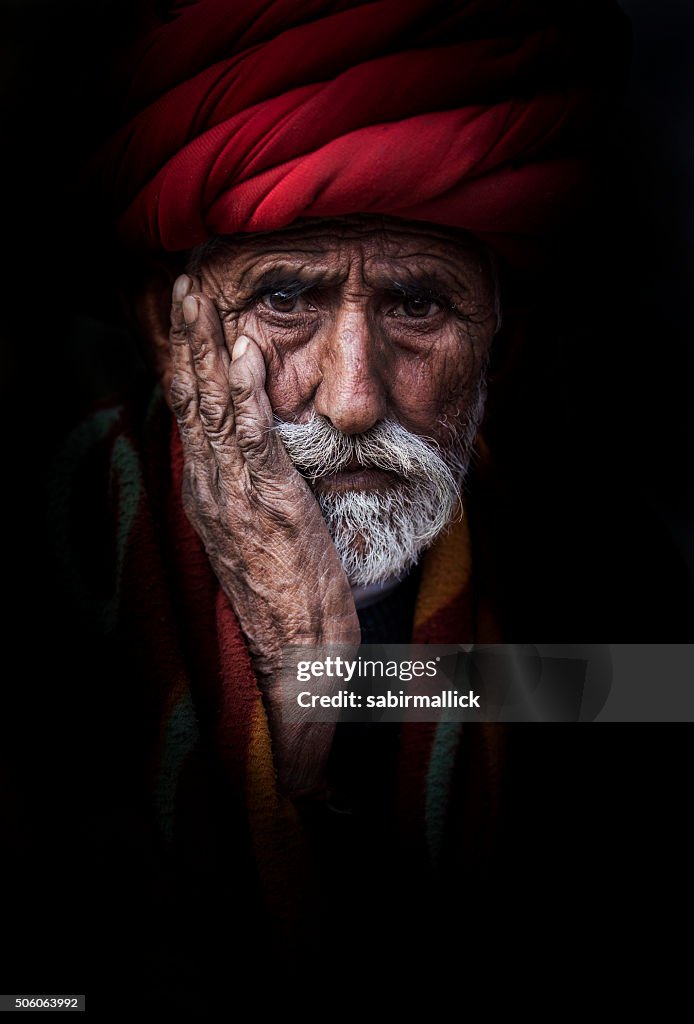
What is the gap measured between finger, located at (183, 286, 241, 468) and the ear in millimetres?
126

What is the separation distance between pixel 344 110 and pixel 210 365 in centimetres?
42

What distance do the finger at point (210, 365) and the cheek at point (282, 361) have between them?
38 mm

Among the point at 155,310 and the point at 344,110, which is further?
the point at 155,310

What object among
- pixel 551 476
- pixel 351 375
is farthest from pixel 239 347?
pixel 551 476

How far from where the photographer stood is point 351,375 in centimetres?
122

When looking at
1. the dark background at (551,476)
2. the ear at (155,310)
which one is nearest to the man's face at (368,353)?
the ear at (155,310)

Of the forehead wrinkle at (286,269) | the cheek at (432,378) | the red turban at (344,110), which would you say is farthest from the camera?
the cheek at (432,378)

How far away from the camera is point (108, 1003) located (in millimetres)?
1212

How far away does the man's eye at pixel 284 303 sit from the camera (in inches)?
49.4

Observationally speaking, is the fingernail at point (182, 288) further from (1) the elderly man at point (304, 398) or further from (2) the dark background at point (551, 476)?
(2) the dark background at point (551, 476)

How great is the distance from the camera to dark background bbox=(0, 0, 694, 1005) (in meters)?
1.28

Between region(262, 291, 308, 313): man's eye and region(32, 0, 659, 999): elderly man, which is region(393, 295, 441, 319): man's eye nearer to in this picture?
region(32, 0, 659, 999): elderly man

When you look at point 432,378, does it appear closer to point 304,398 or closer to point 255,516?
point 304,398

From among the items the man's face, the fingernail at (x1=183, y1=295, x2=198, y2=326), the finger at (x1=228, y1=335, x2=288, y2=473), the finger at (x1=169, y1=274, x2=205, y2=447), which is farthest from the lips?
the fingernail at (x1=183, y1=295, x2=198, y2=326)
